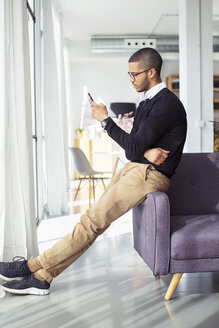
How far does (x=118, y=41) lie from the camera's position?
10.3 meters

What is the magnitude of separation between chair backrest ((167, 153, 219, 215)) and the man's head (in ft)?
2.30

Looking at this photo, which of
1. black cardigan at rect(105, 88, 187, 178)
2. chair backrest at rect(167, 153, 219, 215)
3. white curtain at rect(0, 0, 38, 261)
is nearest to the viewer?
black cardigan at rect(105, 88, 187, 178)

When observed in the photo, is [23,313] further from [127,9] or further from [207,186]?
[127,9]

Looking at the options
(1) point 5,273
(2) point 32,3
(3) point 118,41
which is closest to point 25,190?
(1) point 5,273

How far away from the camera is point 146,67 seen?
8.91ft

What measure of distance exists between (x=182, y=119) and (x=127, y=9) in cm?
637

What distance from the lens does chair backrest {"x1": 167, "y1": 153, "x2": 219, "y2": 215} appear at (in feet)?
10.0

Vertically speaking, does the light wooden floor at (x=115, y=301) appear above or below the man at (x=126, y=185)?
below

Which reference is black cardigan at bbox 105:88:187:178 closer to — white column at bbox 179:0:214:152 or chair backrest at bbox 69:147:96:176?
white column at bbox 179:0:214:152

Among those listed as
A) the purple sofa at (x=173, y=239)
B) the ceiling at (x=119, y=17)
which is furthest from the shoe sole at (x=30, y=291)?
the ceiling at (x=119, y=17)

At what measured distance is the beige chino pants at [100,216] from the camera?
2.57 meters

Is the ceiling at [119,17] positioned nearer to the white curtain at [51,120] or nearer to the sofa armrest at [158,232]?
the white curtain at [51,120]

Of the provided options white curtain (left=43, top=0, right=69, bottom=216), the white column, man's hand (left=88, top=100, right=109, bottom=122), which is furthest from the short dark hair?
white curtain (left=43, top=0, right=69, bottom=216)

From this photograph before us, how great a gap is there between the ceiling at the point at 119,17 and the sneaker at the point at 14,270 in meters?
5.75
